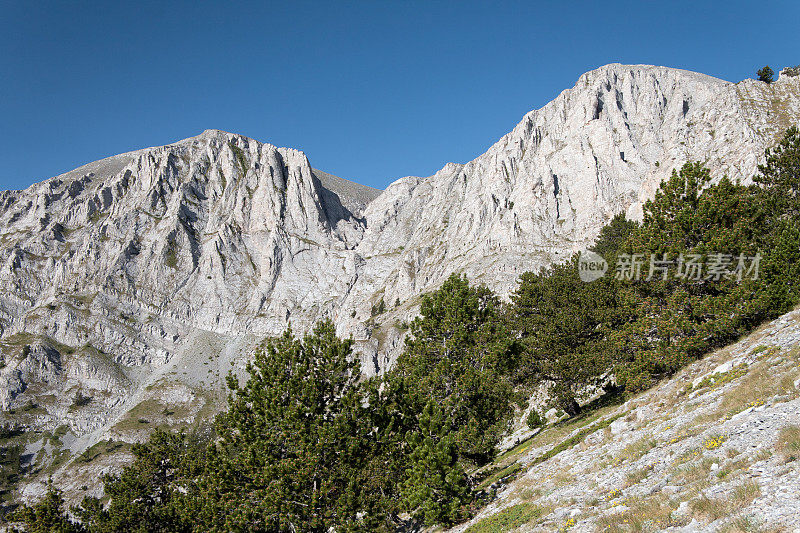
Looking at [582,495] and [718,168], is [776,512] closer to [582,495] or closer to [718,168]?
[582,495]

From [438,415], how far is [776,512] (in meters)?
15.6

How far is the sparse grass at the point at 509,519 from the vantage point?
1516 centimetres

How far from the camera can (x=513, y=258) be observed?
193625mm

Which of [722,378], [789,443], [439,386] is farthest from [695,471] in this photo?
[439,386]

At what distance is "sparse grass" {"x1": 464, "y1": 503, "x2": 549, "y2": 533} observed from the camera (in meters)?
15.2

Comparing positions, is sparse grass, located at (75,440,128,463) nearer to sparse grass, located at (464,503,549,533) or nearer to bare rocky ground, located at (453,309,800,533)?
bare rocky ground, located at (453,309,800,533)

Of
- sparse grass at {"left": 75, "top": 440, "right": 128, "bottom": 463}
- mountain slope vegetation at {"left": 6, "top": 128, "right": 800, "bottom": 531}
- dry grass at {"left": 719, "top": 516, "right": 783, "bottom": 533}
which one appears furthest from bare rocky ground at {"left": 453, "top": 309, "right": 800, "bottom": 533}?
sparse grass at {"left": 75, "top": 440, "right": 128, "bottom": 463}

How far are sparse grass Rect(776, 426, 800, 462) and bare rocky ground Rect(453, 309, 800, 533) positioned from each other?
27mm

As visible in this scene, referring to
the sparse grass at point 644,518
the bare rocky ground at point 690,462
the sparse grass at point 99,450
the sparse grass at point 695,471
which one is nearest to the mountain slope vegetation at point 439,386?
the bare rocky ground at point 690,462

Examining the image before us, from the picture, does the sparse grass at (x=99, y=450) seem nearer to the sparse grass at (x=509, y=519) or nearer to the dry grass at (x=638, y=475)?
the sparse grass at (x=509, y=519)

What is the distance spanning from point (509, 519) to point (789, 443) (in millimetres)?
9343

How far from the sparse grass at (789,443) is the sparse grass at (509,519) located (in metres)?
7.23

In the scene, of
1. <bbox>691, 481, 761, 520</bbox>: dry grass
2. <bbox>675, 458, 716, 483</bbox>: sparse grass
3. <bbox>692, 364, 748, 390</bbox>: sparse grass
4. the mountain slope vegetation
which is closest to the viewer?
<bbox>691, 481, 761, 520</bbox>: dry grass

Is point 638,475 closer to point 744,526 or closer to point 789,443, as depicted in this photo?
point 789,443
